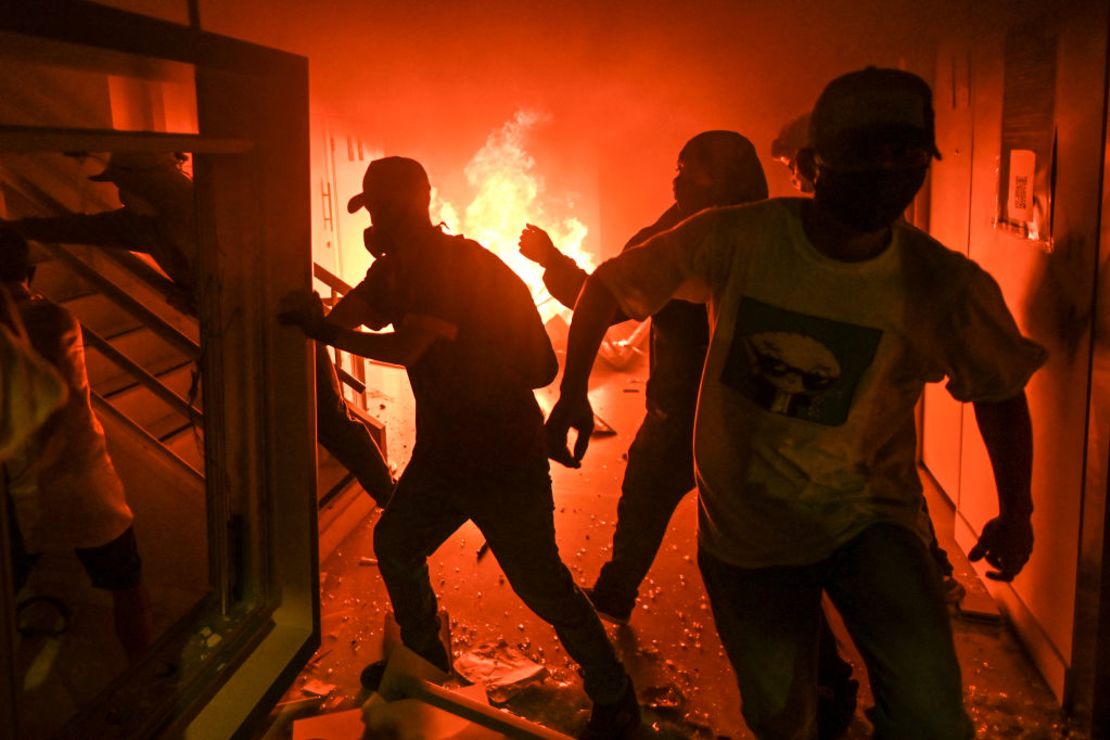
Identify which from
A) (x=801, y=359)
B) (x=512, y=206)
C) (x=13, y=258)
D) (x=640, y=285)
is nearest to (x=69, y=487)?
(x=13, y=258)

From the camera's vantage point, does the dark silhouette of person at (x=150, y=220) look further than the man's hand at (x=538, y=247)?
No

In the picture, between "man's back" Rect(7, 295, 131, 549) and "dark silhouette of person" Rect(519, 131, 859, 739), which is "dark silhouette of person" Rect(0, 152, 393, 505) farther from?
"dark silhouette of person" Rect(519, 131, 859, 739)

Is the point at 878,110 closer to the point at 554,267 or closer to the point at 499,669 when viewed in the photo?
the point at 554,267

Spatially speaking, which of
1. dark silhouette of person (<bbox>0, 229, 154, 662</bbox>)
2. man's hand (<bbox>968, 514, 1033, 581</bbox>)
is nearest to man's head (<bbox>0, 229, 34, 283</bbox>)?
dark silhouette of person (<bbox>0, 229, 154, 662</bbox>)

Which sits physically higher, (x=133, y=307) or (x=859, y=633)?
(x=133, y=307)

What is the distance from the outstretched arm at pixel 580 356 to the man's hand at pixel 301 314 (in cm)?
73

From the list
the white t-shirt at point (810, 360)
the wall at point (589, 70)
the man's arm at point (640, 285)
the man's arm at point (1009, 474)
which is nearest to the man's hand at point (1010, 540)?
the man's arm at point (1009, 474)

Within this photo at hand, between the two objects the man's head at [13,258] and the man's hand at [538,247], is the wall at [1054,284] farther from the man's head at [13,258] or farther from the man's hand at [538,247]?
the man's head at [13,258]

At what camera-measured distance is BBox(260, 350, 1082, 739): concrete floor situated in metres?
2.96

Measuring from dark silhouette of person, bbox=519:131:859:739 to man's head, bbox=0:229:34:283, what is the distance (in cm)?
159

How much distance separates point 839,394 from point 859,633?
1.74 feet

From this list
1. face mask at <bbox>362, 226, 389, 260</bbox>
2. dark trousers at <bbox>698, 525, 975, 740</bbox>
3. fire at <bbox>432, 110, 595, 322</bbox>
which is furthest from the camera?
fire at <bbox>432, 110, 595, 322</bbox>

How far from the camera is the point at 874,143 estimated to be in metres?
1.86

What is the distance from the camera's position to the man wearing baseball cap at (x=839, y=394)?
6.15ft
